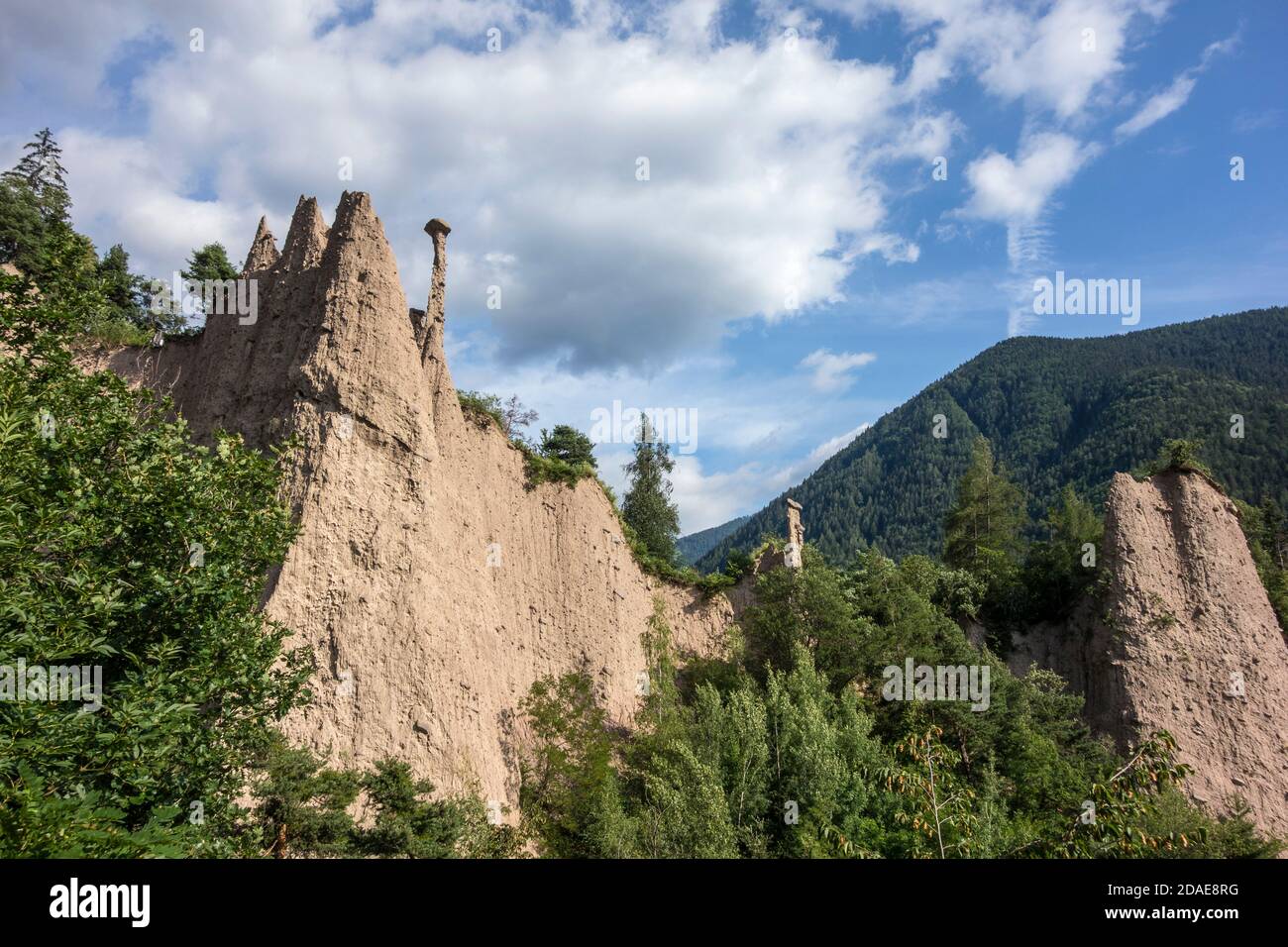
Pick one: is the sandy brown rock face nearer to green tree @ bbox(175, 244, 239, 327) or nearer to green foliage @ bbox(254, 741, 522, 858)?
green foliage @ bbox(254, 741, 522, 858)

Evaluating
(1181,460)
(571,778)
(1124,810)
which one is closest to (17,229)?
(571,778)

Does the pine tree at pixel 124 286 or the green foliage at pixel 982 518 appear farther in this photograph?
the green foliage at pixel 982 518

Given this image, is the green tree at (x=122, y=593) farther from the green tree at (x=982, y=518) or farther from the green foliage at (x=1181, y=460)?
the green tree at (x=982, y=518)

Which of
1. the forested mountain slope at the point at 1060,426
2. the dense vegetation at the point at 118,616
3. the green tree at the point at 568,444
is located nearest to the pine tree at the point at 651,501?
the green tree at the point at 568,444

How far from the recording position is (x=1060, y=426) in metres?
137

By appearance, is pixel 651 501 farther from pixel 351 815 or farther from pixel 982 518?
pixel 351 815

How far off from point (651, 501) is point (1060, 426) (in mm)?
121408

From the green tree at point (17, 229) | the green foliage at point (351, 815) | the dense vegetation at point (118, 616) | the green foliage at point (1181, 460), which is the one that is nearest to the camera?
the dense vegetation at point (118, 616)

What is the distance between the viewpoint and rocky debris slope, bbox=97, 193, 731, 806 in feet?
54.1

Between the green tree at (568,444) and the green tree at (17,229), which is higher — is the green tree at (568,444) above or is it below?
below

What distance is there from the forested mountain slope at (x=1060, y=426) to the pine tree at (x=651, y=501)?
2449 inches

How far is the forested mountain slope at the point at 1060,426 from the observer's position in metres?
97.1

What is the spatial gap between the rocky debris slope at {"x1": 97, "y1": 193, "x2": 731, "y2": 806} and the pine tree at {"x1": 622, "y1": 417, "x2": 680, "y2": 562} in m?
19.7
